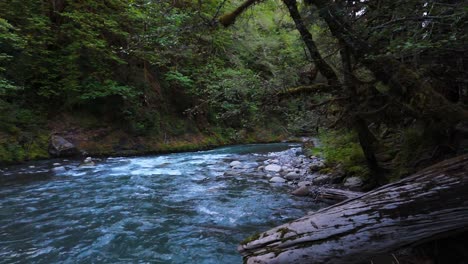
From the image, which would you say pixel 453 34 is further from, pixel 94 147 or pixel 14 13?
pixel 14 13

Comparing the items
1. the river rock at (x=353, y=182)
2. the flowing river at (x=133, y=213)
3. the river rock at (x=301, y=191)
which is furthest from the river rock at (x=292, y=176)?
the river rock at (x=353, y=182)

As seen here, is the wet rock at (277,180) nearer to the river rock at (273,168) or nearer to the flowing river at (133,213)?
the flowing river at (133,213)

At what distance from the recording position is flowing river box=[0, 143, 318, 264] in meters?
3.85

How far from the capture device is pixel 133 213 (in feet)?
17.5

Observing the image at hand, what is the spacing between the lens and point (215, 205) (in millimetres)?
5828

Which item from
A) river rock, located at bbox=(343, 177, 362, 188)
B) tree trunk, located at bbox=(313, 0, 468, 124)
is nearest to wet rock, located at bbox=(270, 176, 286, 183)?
river rock, located at bbox=(343, 177, 362, 188)

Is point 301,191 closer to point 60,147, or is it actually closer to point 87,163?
point 87,163

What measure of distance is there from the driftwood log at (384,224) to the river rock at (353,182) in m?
3.08

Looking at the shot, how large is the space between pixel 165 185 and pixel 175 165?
2.65 meters

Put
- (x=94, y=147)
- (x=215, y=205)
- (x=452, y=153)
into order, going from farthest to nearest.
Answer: (x=94, y=147)
(x=215, y=205)
(x=452, y=153)

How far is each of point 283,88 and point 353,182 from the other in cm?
214

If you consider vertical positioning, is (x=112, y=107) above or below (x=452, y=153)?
above

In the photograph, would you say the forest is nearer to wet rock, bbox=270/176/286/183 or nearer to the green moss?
the green moss

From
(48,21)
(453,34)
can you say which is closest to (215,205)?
(453,34)
